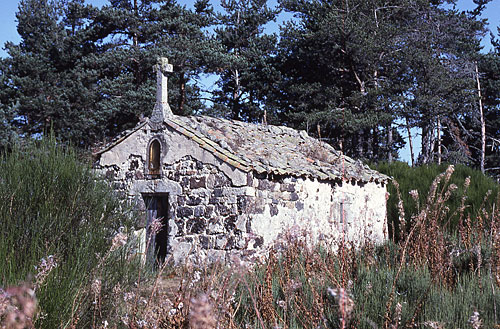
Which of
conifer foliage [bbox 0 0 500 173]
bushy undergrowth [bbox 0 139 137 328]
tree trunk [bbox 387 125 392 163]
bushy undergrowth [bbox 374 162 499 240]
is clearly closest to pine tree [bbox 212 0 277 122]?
conifer foliage [bbox 0 0 500 173]

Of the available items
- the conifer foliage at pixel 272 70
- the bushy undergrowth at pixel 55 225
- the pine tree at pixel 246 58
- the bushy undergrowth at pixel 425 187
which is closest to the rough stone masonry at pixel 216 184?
the bushy undergrowth at pixel 425 187

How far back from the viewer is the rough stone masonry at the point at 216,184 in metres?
9.30

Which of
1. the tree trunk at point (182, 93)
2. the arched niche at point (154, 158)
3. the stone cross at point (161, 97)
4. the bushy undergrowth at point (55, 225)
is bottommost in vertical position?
the bushy undergrowth at point (55, 225)

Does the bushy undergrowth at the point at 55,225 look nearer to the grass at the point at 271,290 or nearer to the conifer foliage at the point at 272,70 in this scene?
the grass at the point at 271,290

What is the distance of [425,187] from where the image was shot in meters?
14.5

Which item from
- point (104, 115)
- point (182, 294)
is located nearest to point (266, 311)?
point (182, 294)

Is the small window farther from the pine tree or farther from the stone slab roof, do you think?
the pine tree

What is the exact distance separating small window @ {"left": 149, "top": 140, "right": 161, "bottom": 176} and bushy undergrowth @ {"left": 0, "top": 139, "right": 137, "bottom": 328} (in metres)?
4.18

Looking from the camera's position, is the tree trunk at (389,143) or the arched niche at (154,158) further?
the tree trunk at (389,143)

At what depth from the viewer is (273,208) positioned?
376 inches

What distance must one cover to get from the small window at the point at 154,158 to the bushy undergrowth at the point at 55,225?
13.7ft

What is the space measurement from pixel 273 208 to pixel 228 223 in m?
0.94

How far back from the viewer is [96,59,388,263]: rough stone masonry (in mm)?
9297

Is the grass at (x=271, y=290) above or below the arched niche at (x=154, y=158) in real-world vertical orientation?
below
